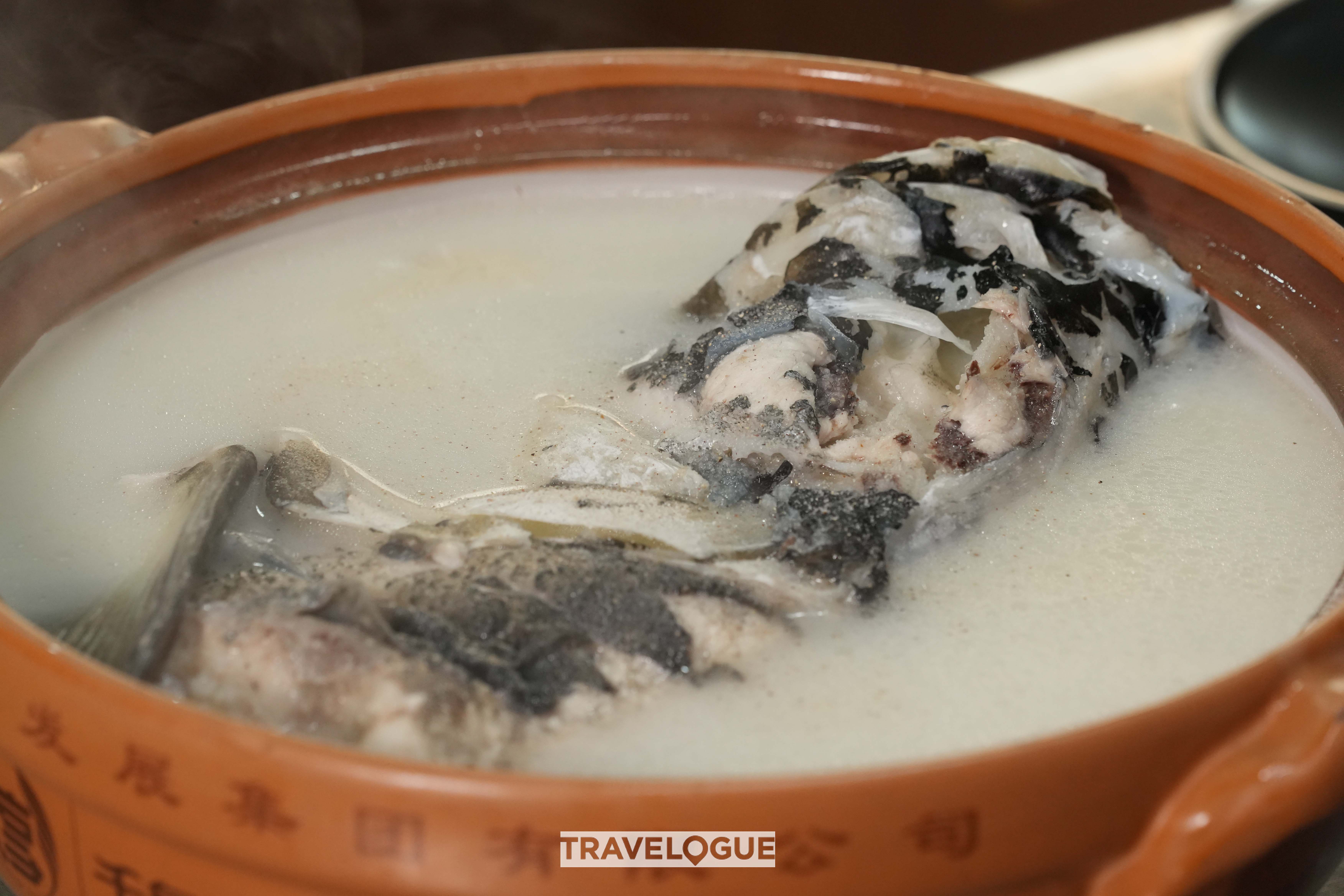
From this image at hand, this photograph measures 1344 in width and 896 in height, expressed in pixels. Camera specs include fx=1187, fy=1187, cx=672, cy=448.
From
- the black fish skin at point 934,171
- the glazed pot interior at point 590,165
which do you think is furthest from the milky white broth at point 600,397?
the black fish skin at point 934,171

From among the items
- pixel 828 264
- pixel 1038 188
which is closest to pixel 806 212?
pixel 828 264

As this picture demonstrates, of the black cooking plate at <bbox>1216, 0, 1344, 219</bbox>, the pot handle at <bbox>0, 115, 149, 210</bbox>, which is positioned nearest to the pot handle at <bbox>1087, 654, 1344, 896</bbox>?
the pot handle at <bbox>0, 115, 149, 210</bbox>

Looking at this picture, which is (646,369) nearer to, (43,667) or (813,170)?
(813,170)

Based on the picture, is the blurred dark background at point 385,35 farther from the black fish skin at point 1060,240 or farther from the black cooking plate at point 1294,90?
the black fish skin at point 1060,240

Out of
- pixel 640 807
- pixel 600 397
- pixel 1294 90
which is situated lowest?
pixel 640 807

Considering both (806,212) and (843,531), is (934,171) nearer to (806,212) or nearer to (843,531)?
(806,212)
